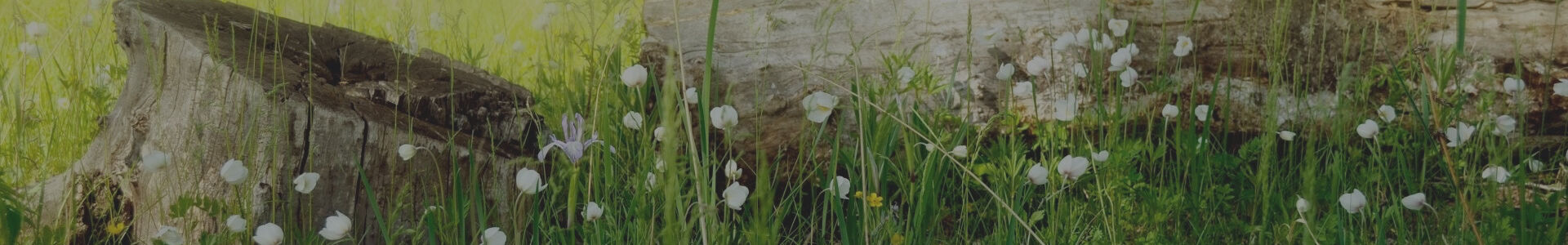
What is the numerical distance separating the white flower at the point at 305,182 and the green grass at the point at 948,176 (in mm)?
71

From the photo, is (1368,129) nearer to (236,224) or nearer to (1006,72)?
(1006,72)

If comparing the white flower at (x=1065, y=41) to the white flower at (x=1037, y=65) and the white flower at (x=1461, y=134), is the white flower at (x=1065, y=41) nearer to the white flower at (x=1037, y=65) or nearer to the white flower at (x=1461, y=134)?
the white flower at (x=1037, y=65)

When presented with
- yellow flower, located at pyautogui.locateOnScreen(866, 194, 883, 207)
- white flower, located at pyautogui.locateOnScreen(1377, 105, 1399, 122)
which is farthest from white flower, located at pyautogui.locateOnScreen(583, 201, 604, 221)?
white flower, located at pyautogui.locateOnScreen(1377, 105, 1399, 122)

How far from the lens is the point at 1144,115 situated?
2693 mm

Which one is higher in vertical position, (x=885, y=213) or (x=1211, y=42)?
(x=1211, y=42)

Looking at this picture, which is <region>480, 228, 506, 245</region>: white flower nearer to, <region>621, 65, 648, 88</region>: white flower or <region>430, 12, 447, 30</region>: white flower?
<region>621, 65, 648, 88</region>: white flower

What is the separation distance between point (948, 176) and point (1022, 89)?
258 millimetres

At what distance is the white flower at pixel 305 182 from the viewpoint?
1811 mm

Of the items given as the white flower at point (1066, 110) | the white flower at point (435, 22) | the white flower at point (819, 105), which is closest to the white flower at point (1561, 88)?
the white flower at point (1066, 110)

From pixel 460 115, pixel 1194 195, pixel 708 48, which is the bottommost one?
pixel 1194 195

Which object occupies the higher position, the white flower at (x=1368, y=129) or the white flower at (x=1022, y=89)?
the white flower at (x=1022, y=89)

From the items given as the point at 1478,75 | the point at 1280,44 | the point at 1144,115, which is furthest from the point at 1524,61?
the point at 1478,75

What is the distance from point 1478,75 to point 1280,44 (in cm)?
108

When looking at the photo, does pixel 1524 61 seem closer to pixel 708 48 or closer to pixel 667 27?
pixel 667 27
